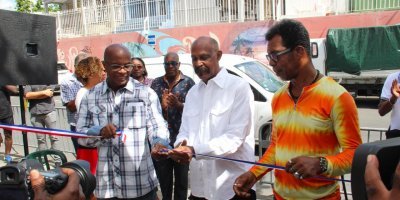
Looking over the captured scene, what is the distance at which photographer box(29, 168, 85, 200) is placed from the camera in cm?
145

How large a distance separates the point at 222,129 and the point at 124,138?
2.32 feet

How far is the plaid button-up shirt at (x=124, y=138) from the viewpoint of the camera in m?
2.82

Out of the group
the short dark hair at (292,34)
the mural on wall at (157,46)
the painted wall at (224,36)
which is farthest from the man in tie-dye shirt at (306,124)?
the mural on wall at (157,46)

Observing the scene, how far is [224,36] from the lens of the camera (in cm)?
1609

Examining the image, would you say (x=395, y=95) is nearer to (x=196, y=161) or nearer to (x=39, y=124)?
(x=196, y=161)

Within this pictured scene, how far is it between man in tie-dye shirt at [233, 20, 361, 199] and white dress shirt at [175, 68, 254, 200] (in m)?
0.44

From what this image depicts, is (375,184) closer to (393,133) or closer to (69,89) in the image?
(393,133)

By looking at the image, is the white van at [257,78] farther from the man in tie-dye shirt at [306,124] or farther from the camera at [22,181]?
the camera at [22,181]

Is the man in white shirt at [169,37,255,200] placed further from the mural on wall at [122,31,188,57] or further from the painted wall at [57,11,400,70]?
the mural on wall at [122,31,188,57]

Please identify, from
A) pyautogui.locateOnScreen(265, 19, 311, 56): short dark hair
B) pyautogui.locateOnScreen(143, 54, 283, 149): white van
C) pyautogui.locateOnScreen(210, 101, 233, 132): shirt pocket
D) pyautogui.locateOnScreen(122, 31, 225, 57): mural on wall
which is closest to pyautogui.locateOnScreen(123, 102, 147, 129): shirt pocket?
pyautogui.locateOnScreen(210, 101, 233, 132): shirt pocket

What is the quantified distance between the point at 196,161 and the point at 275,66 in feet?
3.31

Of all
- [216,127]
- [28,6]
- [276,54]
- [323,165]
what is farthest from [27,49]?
[28,6]

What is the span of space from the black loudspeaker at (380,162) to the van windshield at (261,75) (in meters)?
5.30

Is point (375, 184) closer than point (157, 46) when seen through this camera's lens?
Yes
